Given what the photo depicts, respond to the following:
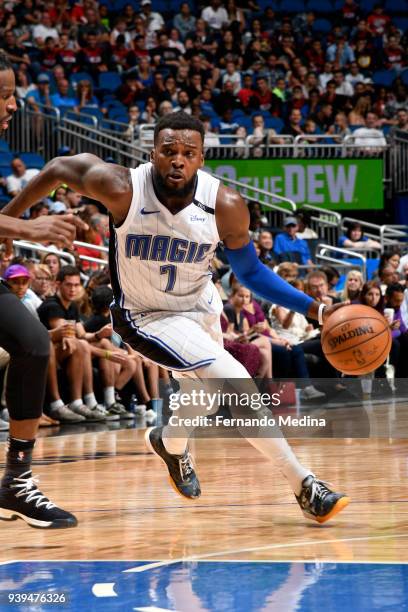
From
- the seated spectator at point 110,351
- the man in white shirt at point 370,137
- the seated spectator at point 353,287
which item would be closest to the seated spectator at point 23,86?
the man in white shirt at point 370,137

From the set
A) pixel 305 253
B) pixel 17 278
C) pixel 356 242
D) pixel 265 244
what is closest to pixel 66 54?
pixel 356 242

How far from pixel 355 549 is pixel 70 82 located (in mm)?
14467

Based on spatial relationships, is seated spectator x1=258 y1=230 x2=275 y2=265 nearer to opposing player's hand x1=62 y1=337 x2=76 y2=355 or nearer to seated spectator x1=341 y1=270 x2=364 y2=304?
seated spectator x1=341 y1=270 x2=364 y2=304

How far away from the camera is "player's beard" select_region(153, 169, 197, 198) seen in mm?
5000

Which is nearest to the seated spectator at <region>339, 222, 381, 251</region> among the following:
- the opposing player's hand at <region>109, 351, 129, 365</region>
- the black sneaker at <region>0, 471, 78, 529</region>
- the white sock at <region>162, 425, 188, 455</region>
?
the opposing player's hand at <region>109, 351, 129, 365</region>

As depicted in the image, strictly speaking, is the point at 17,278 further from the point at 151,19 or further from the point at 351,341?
the point at 151,19

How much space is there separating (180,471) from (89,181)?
150 centimetres

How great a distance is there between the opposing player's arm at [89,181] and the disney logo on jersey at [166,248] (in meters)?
0.15

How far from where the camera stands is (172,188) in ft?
16.4

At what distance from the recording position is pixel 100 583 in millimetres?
3555

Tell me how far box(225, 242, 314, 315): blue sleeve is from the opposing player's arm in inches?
22.3

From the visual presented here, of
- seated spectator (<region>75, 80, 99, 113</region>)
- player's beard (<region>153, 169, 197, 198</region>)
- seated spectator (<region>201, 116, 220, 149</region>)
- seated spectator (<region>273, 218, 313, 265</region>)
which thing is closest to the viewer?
player's beard (<region>153, 169, 197, 198</region>)

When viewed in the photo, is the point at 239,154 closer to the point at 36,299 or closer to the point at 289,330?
the point at 289,330

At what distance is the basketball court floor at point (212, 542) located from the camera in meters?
3.36
